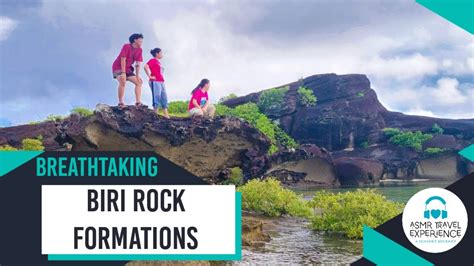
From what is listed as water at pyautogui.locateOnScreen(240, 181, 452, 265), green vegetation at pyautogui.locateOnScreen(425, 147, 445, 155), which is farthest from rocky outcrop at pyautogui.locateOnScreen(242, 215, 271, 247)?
green vegetation at pyautogui.locateOnScreen(425, 147, 445, 155)

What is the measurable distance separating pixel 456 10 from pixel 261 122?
12.3 feet

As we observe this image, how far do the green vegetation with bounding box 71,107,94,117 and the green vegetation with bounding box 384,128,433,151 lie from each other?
→ 4830 mm

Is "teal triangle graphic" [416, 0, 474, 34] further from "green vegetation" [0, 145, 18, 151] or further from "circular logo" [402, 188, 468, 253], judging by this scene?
"green vegetation" [0, 145, 18, 151]

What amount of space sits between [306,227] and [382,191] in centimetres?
228

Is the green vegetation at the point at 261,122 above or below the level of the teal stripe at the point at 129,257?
above

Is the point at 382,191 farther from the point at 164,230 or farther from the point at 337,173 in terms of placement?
the point at 164,230

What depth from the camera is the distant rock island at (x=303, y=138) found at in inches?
298

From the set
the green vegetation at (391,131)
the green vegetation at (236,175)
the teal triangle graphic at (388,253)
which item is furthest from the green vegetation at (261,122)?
the teal triangle graphic at (388,253)

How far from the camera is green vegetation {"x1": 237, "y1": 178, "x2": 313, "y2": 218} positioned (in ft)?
32.2

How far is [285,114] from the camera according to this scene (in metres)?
9.48

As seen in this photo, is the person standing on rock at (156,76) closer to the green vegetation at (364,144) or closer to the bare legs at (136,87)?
the bare legs at (136,87)

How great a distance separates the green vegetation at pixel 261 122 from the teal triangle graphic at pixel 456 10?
3.14 metres

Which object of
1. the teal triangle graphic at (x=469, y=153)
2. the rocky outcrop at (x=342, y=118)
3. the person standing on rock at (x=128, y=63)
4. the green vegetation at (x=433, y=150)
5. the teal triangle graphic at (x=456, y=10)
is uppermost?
the teal triangle graphic at (x=456, y=10)

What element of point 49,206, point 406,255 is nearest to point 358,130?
point 406,255
